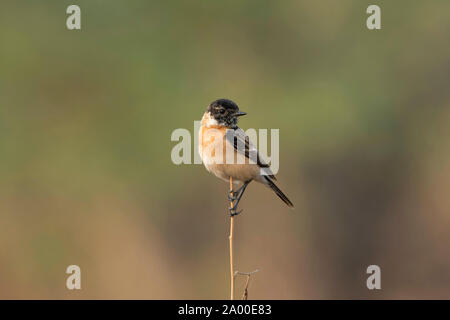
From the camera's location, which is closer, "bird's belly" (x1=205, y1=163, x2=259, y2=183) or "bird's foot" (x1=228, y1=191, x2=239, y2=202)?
"bird's foot" (x1=228, y1=191, x2=239, y2=202)

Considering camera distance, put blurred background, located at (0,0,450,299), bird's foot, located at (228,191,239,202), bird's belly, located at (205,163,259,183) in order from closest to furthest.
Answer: bird's foot, located at (228,191,239,202), bird's belly, located at (205,163,259,183), blurred background, located at (0,0,450,299)

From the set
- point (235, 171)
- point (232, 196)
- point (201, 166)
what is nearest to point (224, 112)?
point (235, 171)

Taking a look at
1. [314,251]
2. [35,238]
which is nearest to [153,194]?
[35,238]

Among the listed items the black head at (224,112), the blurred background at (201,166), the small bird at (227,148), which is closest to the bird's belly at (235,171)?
the small bird at (227,148)

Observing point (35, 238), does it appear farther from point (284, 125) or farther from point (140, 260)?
point (284, 125)

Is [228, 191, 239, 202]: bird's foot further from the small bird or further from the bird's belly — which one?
the bird's belly

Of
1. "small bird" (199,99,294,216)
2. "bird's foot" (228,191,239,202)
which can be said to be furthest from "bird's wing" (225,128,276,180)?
"bird's foot" (228,191,239,202)

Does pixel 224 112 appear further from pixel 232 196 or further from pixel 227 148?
pixel 232 196
